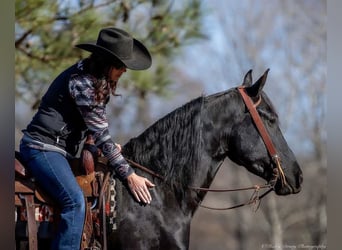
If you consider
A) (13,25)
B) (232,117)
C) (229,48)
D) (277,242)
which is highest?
(13,25)

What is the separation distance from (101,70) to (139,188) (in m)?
0.68

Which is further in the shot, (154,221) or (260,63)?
(260,63)

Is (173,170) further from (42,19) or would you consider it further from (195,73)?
(42,19)

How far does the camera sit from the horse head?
9.65ft

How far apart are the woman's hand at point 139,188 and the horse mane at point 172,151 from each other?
5.1 inches

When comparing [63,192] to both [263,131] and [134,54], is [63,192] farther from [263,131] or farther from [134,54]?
[263,131]

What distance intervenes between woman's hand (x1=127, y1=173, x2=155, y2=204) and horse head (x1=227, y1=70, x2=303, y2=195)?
0.55 meters

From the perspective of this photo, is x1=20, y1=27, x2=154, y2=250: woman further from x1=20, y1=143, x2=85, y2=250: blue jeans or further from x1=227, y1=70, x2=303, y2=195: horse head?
x1=227, y1=70, x2=303, y2=195: horse head

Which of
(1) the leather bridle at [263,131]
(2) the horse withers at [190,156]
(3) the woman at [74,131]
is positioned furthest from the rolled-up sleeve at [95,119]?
(1) the leather bridle at [263,131]

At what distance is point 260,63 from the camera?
3258 mm

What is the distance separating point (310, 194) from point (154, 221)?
1.08 m

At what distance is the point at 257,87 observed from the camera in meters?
2.97

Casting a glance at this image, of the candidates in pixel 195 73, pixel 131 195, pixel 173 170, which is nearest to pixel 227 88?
pixel 195 73

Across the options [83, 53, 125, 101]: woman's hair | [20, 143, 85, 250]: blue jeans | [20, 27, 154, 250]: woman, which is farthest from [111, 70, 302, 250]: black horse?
[83, 53, 125, 101]: woman's hair
